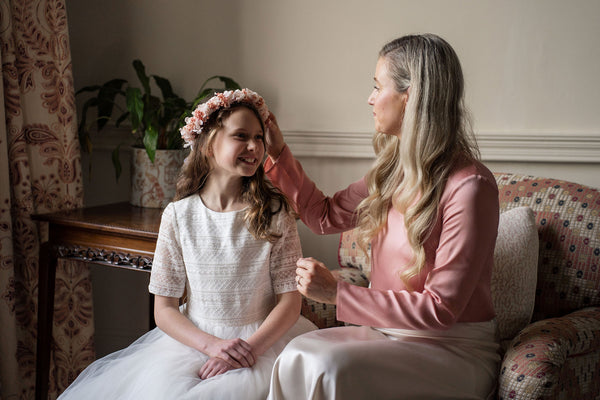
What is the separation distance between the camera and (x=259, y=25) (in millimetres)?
2361

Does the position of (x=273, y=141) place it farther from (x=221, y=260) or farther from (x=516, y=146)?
(x=516, y=146)

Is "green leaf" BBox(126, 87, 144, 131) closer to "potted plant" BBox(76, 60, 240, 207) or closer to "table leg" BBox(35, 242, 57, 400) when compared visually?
"potted plant" BBox(76, 60, 240, 207)

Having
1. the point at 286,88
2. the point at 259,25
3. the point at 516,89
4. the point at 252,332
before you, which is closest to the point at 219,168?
the point at 252,332

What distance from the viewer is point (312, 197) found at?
1753 millimetres

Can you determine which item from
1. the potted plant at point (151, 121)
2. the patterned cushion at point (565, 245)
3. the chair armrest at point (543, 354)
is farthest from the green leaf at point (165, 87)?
the chair armrest at point (543, 354)

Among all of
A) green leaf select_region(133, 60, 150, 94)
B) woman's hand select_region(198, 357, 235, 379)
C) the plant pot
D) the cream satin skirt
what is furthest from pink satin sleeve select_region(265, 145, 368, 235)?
green leaf select_region(133, 60, 150, 94)

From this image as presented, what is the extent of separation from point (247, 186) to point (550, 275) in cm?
94

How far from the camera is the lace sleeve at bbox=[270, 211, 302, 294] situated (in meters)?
1.63

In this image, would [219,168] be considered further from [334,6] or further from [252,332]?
[334,6]

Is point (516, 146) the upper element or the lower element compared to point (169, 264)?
upper

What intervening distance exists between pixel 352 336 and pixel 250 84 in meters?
1.31

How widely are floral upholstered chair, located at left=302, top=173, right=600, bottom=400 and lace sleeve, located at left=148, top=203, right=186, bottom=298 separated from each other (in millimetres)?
420

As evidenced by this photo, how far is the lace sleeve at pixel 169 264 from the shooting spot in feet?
5.34

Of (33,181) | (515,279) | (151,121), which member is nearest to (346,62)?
(151,121)
